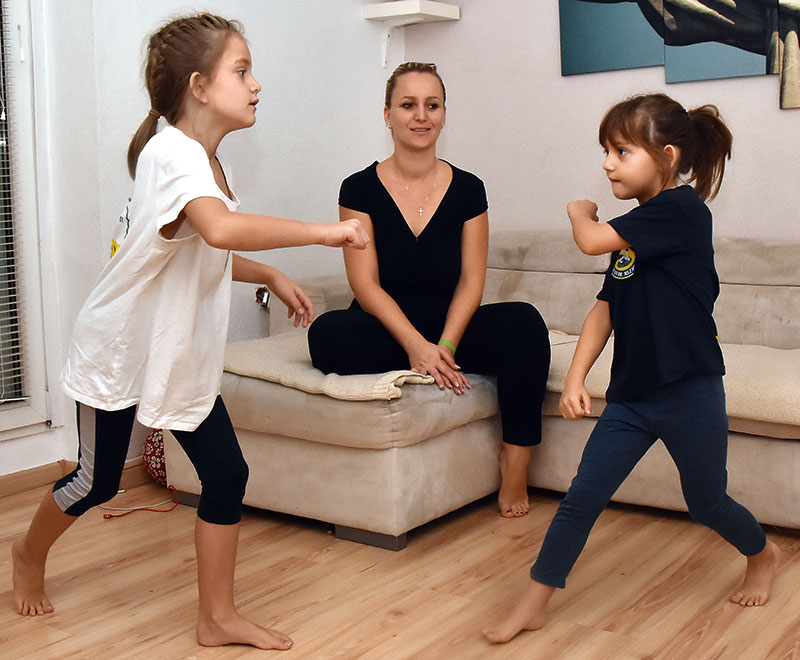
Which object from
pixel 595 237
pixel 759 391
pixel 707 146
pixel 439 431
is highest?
pixel 707 146

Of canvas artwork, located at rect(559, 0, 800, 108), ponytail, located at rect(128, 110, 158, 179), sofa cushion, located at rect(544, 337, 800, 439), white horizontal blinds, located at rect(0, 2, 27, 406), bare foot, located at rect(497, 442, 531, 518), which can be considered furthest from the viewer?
canvas artwork, located at rect(559, 0, 800, 108)

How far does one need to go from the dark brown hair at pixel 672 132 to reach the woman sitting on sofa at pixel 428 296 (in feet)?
2.42

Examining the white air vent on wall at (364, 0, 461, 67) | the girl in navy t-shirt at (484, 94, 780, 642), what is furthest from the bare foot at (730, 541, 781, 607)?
the white air vent on wall at (364, 0, 461, 67)

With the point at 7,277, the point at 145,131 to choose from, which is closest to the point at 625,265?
the point at 145,131

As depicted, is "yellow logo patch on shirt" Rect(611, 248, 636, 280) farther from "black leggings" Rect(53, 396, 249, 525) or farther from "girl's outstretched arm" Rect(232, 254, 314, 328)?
"black leggings" Rect(53, 396, 249, 525)

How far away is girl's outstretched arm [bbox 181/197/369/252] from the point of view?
163 centimetres

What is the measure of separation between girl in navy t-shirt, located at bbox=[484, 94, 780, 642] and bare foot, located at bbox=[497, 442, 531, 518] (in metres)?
0.70

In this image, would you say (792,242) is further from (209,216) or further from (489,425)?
(209,216)

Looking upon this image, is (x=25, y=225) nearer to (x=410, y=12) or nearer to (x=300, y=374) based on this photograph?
(x=300, y=374)

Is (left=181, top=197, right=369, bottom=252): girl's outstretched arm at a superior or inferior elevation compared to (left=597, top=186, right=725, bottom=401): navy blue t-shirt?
superior

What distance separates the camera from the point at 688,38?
326cm

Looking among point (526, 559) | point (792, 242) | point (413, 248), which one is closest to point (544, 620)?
point (526, 559)

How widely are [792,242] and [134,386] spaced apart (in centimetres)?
194

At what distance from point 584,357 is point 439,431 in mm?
588
